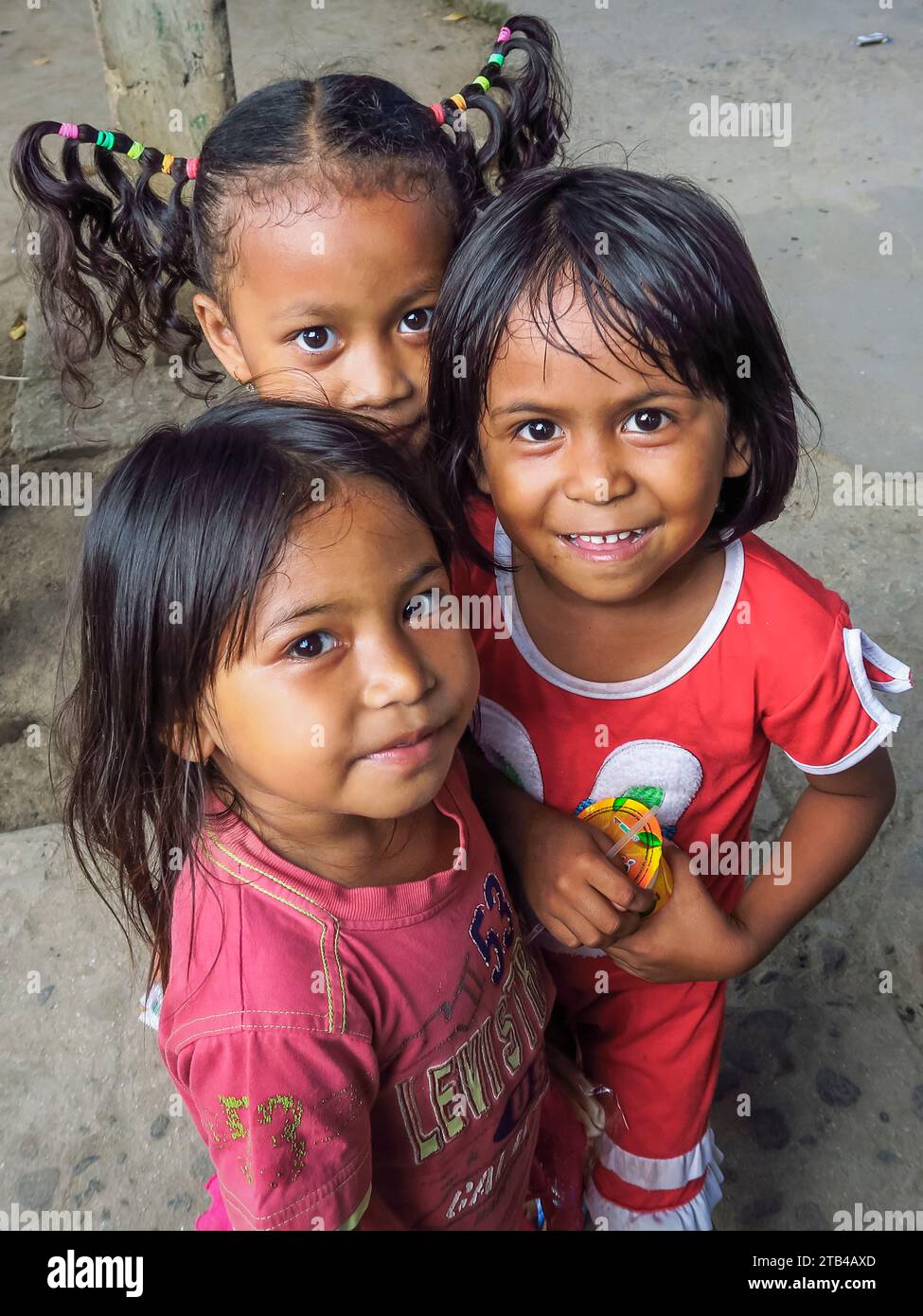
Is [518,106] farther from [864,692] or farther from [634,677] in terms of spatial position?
[864,692]

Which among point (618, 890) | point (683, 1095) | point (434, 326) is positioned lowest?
point (683, 1095)

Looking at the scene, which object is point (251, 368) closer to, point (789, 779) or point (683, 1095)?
point (683, 1095)

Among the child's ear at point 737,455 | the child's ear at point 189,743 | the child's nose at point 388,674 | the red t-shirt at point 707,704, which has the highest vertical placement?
the child's ear at point 737,455

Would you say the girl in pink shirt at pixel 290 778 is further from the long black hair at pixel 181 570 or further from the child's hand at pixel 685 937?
the child's hand at pixel 685 937

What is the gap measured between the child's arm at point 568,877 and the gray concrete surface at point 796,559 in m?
0.70

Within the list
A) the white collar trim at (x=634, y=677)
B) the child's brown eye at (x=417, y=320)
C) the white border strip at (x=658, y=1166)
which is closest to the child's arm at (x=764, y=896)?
the white collar trim at (x=634, y=677)

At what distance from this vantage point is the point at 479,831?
4.37ft

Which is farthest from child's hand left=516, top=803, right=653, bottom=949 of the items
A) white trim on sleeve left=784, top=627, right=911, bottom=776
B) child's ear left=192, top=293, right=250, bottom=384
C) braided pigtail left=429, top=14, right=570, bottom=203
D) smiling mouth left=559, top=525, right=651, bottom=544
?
braided pigtail left=429, top=14, right=570, bottom=203

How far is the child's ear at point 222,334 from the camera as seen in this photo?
5.47ft

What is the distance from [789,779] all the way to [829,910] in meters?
0.30

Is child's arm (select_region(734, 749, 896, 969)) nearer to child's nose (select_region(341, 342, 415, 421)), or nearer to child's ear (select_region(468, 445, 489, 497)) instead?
child's ear (select_region(468, 445, 489, 497))

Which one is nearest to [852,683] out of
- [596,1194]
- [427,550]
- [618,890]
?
[618,890]

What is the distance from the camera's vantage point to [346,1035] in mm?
1056

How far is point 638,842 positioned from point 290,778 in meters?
0.54
